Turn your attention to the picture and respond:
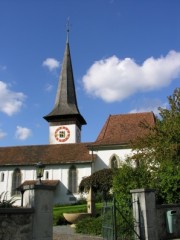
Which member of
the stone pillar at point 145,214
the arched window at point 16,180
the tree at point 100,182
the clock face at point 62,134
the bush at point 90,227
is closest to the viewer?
the stone pillar at point 145,214

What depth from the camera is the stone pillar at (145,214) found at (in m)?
11.0

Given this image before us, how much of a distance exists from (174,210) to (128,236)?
8.60 feet

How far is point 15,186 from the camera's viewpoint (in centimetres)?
4219

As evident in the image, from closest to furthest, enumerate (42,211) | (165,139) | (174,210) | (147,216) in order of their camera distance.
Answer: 1. (42,211)
2. (147,216)
3. (174,210)
4. (165,139)

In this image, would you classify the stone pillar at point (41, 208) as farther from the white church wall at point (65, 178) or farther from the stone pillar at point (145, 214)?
the white church wall at point (65, 178)

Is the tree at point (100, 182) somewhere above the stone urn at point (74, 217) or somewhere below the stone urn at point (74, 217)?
above

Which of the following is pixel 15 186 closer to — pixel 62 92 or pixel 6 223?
pixel 62 92

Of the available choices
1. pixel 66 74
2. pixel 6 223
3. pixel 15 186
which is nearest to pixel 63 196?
pixel 15 186

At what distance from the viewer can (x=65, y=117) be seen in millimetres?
53125

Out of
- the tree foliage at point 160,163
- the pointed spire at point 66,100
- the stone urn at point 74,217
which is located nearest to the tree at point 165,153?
the tree foliage at point 160,163

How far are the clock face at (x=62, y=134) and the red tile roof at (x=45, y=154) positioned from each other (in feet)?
22.4

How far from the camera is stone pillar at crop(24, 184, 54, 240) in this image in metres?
8.81

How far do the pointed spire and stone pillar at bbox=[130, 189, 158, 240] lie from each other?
41.6 metres

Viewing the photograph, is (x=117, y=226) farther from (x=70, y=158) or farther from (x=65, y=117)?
(x=65, y=117)
